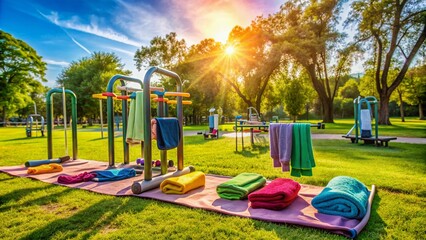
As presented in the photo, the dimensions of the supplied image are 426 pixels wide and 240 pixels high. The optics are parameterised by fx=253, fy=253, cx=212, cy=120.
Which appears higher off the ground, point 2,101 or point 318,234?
point 2,101

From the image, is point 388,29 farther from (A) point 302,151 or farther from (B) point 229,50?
(A) point 302,151

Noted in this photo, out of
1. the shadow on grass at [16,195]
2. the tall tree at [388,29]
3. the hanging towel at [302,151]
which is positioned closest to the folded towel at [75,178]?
the shadow on grass at [16,195]

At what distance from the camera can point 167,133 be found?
432cm

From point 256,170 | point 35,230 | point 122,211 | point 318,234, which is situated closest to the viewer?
point 318,234

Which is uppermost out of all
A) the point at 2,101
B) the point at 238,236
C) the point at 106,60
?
the point at 106,60

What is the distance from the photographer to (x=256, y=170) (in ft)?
18.2

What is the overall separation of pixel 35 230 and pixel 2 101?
2712 centimetres

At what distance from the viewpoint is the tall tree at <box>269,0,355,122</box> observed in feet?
65.0

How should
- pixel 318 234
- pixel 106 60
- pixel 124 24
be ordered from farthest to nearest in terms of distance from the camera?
pixel 106 60, pixel 124 24, pixel 318 234

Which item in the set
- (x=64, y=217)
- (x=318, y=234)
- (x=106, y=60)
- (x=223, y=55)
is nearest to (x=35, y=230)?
(x=64, y=217)

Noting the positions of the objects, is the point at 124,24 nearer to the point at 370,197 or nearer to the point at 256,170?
the point at 256,170

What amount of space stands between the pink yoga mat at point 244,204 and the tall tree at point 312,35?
17328 mm

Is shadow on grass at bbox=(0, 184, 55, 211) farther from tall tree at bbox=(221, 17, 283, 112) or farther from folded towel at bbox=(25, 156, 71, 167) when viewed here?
tall tree at bbox=(221, 17, 283, 112)

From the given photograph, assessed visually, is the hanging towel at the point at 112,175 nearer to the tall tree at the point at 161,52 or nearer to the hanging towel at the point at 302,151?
the hanging towel at the point at 302,151
